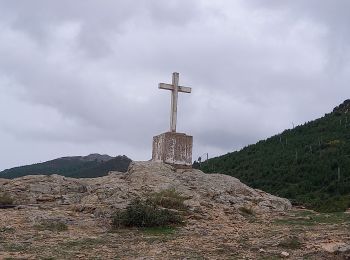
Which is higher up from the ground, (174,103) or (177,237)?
(174,103)

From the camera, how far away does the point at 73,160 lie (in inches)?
3799

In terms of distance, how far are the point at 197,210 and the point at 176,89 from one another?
15.9 ft

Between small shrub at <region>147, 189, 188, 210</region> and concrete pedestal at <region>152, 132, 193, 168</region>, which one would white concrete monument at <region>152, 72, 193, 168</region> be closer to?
concrete pedestal at <region>152, 132, 193, 168</region>

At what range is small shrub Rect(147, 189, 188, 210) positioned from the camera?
1191 centimetres

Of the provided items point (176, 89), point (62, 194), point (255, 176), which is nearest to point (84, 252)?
point (62, 194)

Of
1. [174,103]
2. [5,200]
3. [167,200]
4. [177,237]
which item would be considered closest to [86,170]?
[174,103]

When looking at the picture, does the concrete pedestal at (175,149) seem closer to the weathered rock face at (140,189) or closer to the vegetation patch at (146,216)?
the weathered rock face at (140,189)

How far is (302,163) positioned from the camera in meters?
44.8

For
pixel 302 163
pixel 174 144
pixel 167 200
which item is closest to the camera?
pixel 167 200

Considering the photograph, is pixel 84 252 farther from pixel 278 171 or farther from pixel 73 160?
pixel 73 160

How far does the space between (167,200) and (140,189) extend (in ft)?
4.39

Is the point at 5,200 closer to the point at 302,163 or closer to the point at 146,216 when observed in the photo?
the point at 146,216

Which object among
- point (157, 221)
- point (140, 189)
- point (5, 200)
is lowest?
point (157, 221)

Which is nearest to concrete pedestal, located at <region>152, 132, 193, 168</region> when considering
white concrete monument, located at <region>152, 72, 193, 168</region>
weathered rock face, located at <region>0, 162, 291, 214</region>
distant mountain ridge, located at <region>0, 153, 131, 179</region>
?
white concrete monument, located at <region>152, 72, 193, 168</region>
